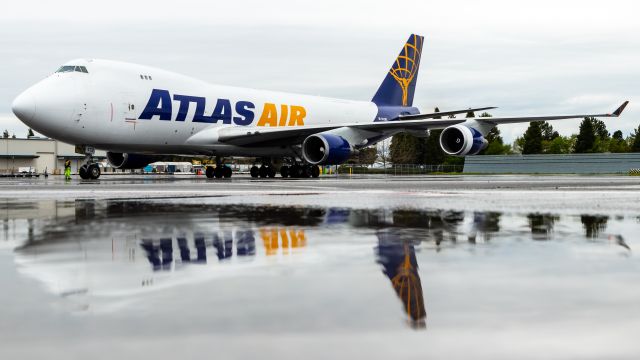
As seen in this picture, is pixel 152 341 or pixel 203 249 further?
pixel 203 249

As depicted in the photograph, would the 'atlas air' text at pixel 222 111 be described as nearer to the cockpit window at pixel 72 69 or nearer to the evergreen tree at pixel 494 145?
the cockpit window at pixel 72 69

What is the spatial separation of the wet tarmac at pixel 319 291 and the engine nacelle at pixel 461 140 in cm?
2292

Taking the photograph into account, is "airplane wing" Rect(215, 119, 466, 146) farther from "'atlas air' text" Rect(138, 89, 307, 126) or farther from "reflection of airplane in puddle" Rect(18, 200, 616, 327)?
"reflection of airplane in puddle" Rect(18, 200, 616, 327)

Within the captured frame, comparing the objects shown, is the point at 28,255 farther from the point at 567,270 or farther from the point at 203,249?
the point at 567,270

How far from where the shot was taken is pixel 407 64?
41438mm

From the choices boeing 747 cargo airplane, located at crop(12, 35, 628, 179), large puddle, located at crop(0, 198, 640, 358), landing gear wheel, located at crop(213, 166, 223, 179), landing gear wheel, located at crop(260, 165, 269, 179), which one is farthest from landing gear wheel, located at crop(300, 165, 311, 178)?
large puddle, located at crop(0, 198, 640, 358)

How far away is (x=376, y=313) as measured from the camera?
127 inches

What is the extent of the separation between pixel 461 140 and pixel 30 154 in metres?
63.6

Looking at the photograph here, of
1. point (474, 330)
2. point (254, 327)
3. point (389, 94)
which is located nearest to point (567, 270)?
point (474, 330)

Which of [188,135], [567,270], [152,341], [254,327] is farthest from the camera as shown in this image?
[188,135]

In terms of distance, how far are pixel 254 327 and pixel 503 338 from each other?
3.41ft

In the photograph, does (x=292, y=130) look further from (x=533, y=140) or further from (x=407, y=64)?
(x=533, y=140)

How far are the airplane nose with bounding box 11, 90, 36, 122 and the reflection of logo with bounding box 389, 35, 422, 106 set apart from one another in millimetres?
21320

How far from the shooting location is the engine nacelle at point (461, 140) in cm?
2991
